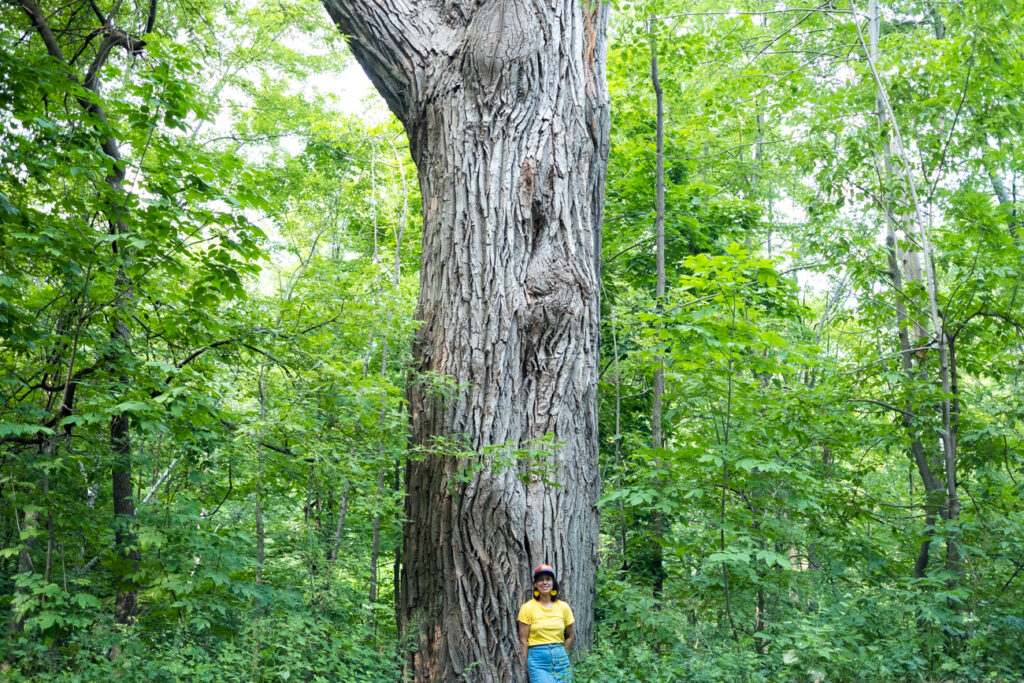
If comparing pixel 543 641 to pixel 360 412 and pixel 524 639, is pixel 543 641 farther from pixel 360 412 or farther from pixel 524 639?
pixel 360 412

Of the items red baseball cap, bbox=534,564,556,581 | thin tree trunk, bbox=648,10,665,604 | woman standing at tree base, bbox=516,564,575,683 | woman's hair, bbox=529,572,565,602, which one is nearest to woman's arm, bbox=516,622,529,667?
woman standing at tree base, bbox=516,564,575,683

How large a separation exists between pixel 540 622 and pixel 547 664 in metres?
0.30

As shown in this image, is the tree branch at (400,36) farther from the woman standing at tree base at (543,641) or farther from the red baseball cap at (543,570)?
the woman standing at tree base at (543,641)

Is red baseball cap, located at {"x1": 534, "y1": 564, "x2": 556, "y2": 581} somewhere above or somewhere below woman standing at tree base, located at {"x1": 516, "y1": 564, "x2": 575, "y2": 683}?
above

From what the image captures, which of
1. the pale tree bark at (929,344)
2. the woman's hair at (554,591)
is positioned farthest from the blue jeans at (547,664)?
the pale tree bark at (929,344)

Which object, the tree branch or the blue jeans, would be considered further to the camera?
the tree branch

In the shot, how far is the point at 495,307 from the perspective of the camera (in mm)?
5406

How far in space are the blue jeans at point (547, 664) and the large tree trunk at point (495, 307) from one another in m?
0.10

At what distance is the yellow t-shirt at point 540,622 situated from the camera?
4.93 m

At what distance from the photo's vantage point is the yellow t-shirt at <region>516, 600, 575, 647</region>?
4.93 metres

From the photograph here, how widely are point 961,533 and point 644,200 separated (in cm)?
568

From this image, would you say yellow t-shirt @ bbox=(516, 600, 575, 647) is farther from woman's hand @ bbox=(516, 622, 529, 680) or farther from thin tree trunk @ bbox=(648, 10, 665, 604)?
thin tree trunk @ bbox=(648, 10, 665, 604)

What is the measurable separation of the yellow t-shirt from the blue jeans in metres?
0.04

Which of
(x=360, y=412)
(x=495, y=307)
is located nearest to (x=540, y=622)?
(x=360, y=412)
